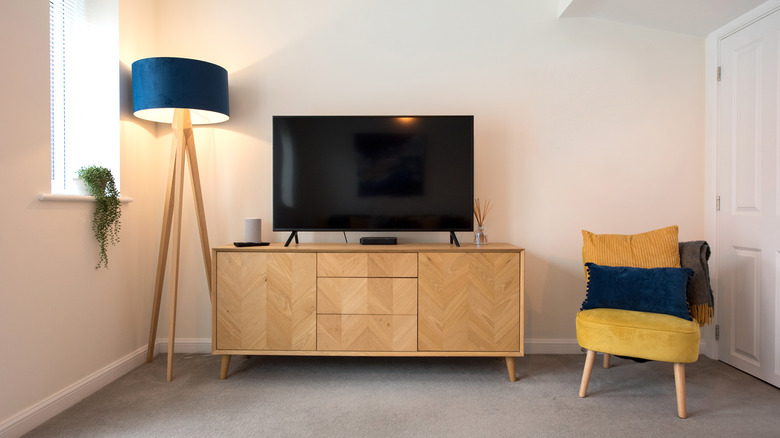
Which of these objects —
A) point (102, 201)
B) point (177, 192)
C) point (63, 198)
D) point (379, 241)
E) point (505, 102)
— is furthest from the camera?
point (505, 102)

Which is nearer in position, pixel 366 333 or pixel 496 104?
pixel 366 333

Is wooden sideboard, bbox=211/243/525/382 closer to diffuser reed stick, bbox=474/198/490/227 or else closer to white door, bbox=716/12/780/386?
diffuser reed stick, bbox=474/198/490/227

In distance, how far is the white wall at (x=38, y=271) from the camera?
172 centimetres

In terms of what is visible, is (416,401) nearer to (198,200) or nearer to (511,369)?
(511,369)

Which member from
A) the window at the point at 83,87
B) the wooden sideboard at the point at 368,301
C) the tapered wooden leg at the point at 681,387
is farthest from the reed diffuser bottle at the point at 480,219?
the window at the point at 83,87

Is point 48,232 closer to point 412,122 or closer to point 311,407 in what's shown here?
point 311,407

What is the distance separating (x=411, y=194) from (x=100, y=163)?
6.00 feet

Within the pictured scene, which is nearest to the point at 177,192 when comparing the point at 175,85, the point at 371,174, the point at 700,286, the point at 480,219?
the point at 175,85

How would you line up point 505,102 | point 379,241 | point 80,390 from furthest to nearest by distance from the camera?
point 505,102 < point 379,241 < point 80,390

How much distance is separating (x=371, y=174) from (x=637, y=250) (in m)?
1.59

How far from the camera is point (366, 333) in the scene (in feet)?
7.59

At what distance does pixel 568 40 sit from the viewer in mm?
2775

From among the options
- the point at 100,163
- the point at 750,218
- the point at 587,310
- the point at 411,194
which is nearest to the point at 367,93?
the point at 411,194

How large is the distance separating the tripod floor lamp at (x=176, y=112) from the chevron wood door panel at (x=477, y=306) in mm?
1456
